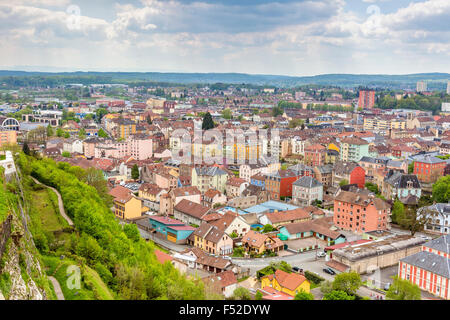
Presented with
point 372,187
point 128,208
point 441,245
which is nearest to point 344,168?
point 372,187

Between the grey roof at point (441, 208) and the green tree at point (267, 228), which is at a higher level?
the grey roof at point (441, 208)

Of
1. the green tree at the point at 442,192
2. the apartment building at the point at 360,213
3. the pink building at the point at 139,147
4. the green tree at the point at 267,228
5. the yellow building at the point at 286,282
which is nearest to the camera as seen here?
the yellow building at the point at 286,282

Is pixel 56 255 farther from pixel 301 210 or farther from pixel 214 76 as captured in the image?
pixel 214 76

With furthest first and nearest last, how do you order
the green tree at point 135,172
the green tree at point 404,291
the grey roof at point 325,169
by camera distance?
the green tree at point 135,172 → the grey roof at point 325,169 → the green tree at point 404,291

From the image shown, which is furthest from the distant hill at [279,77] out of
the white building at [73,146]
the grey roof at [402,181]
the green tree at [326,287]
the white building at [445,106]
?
the green tree at [326,287]

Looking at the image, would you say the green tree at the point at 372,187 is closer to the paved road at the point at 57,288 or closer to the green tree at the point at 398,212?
the green tree at the point at 398,212

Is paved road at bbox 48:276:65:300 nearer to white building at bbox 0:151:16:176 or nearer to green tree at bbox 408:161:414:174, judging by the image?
white building at bbox 0:151:16:176
